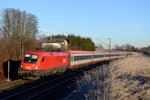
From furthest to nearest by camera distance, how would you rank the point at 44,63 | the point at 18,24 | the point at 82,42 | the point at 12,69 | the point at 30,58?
the point at 82,42 < the point at 18,24 < the point at 12,69 < the point at 44,63 < the point at 30,58

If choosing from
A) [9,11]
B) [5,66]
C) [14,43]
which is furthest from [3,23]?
[5,66]

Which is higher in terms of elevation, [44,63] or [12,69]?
[44,63]

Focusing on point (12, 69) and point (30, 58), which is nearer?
point (30, 58)

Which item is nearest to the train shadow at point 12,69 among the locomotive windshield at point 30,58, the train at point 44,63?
the train at point 44,63

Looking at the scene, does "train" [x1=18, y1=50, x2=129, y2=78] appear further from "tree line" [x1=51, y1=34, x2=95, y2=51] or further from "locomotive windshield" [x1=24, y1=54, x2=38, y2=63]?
"tree line" [x1=51, y1=34, x2=95, y2=51]

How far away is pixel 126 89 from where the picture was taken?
1138cm

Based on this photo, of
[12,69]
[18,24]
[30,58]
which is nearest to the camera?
[30,58]

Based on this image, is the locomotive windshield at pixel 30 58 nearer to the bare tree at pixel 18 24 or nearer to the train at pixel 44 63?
the train at pixel 44 63

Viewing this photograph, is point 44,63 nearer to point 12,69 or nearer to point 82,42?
point 12,69

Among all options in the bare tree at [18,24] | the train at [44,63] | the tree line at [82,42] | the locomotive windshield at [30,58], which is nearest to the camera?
the train at [44,63]

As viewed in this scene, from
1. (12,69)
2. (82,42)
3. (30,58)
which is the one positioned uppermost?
(82,42)

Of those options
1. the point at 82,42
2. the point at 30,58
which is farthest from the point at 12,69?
the point at 82,42

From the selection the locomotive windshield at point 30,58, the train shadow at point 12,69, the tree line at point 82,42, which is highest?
the tree line at point 82,42

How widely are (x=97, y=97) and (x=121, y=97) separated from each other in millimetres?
764
